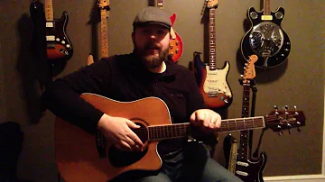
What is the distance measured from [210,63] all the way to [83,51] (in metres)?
0.91

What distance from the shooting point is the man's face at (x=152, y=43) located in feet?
4.12

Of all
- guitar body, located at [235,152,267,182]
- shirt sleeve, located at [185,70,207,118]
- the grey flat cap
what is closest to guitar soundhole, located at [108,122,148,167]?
shirt sleeve, located at [185,70,207,118]

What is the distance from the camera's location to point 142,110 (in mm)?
1175

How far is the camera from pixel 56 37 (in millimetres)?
1638

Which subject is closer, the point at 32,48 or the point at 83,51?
the point at 32,48

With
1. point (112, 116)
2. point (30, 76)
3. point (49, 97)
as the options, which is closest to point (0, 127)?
point (30, 76)

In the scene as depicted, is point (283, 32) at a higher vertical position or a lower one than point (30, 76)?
higher

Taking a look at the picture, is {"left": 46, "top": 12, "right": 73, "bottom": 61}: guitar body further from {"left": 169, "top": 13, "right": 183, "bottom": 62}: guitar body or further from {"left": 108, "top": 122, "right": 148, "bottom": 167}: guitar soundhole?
{"left": 108, "top": 122, "right": 148, "bottom": 167}: guitar soundhole

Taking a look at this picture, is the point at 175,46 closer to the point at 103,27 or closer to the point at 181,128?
the point at 103,27

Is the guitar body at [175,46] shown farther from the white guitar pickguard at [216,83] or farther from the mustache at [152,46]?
the mustache at [152,46]

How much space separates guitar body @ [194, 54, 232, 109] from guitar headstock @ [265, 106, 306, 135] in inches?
20.6

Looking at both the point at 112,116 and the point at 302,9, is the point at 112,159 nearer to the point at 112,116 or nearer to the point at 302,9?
the point at 112,116

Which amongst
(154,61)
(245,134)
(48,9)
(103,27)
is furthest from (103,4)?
(245,134)

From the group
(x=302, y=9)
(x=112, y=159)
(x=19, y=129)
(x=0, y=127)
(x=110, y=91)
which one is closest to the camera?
(x=112, y=159)
